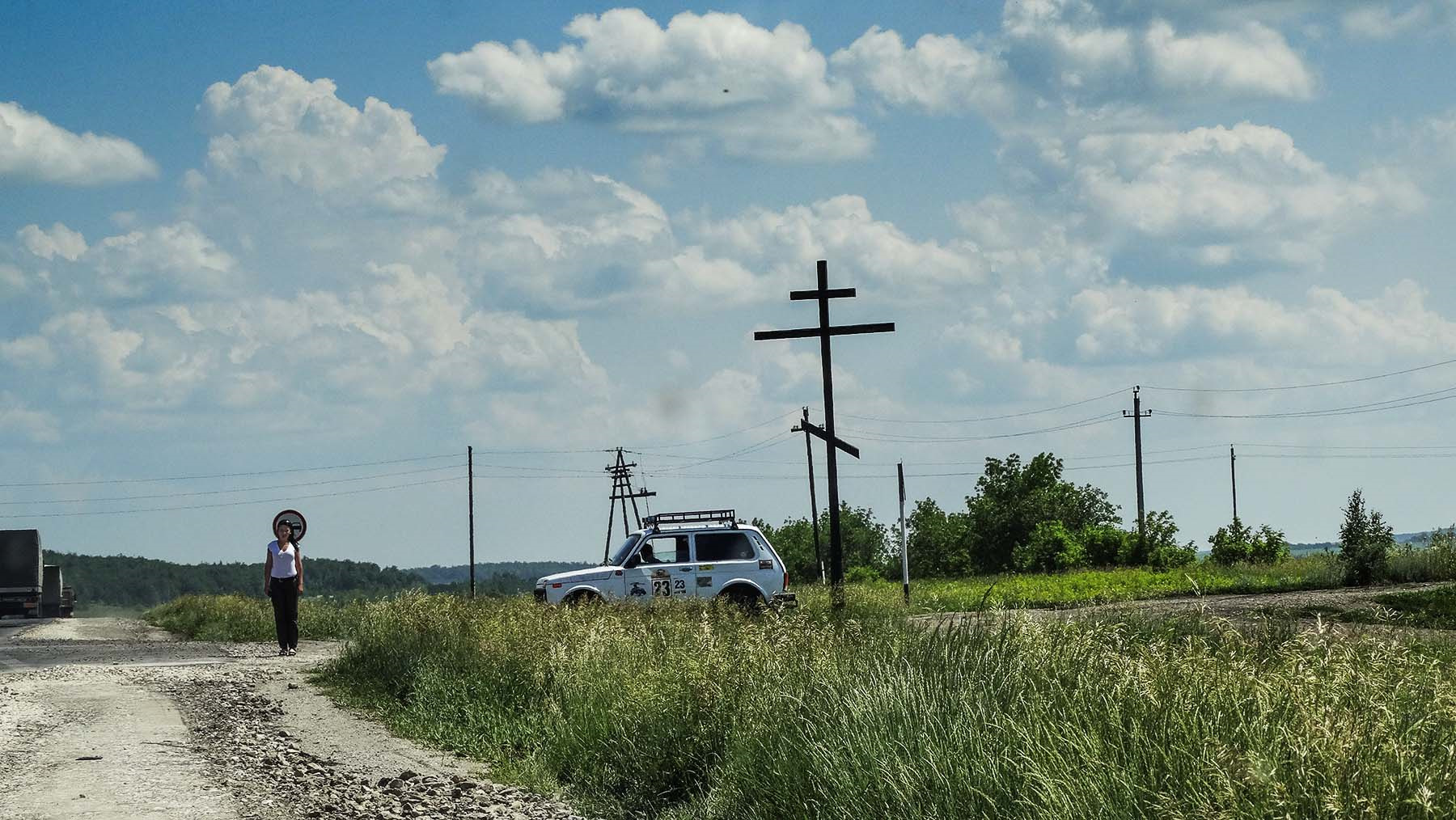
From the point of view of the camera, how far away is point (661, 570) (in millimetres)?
25156

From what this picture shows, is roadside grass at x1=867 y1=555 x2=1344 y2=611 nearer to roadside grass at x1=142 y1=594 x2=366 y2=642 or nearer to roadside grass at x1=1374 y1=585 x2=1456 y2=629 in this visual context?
roadside grass at x1=1374 y1=585 x2=1456 y2=629

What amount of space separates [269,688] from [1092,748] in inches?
525

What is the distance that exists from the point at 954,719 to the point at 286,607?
631 inches

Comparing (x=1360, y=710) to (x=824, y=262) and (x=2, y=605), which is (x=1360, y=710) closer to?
(x=824, y=262)

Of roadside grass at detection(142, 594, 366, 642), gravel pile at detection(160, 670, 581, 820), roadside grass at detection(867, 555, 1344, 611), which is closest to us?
gravel pile at detection(160, 670, 581, 820)

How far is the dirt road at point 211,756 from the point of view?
952 centimetres

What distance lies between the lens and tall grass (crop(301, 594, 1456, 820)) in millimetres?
5211

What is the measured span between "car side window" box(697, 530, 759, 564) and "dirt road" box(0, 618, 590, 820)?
7783 millimetres

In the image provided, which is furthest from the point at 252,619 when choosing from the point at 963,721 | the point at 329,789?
the point at 963,721

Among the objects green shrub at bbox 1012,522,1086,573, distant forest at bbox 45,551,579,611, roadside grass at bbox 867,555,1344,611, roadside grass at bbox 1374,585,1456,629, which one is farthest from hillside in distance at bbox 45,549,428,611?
roadside grass at bbox 1374,585,1456,629

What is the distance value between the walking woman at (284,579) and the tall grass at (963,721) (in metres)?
6.98

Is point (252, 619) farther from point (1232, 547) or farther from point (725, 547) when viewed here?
point (1232, 547)

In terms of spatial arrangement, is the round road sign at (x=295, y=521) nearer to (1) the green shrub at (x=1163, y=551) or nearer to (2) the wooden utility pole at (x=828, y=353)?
(2) the wooden utility pole at (x=828, y=353)

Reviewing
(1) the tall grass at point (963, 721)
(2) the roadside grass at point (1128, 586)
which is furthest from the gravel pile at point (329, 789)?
(2) the roadside grass at point (1128, 586)
